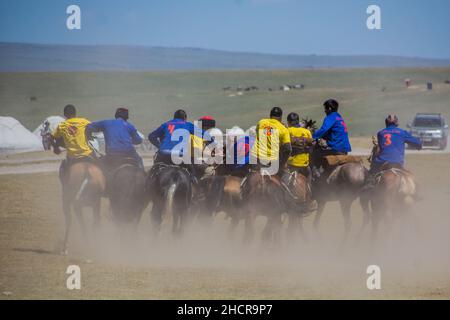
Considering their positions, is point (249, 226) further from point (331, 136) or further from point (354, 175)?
point (331, 136)

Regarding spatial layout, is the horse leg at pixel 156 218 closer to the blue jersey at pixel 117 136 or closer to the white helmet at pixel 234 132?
the blue jersey at pixel 117 136

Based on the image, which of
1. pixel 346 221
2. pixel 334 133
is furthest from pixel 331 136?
pixel 346 221

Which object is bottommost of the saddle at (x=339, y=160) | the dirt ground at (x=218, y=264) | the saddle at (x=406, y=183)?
the dirt ground at (x=218, y=264)

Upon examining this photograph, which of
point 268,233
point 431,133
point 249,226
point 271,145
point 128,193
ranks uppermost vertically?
point 271,145

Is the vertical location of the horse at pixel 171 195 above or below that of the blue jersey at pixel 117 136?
below

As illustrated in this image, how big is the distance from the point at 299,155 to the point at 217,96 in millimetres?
98357

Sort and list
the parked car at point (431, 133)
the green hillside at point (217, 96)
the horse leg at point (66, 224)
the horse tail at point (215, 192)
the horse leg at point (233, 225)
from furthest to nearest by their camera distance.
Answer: the green hillside at point (217, 96) → the parked car at point (431, 133) → the horse leg at point (233, 225) → the horse tail at point (215, 192) → the horse leg at point (66, 224)

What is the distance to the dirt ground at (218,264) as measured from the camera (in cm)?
1362

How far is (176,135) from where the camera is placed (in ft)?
60.5

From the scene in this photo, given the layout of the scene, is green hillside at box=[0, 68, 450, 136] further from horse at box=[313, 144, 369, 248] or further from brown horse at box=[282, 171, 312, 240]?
brown horse at box=[282, 171, 312, 240]

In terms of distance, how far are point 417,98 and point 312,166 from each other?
241 ft

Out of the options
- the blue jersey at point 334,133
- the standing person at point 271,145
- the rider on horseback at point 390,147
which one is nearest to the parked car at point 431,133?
the blue jersey at point 334,133

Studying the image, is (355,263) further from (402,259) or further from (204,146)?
(204,146)
